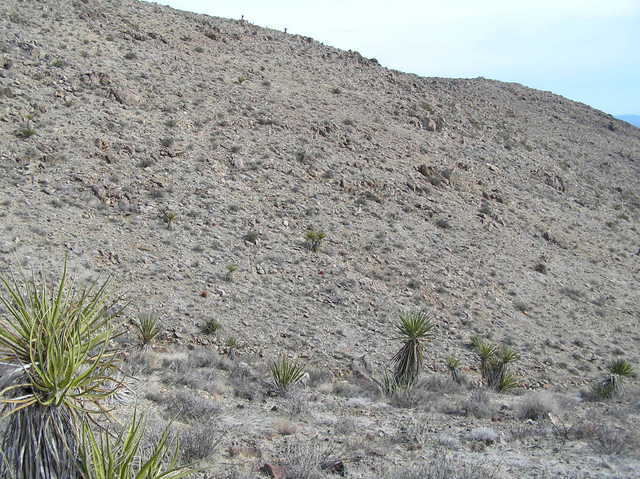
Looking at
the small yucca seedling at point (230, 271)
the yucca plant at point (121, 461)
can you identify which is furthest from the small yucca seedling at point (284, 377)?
the yucca plant at point (121, 461)

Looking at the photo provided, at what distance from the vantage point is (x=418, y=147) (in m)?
29.0

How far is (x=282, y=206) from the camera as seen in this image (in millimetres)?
20422

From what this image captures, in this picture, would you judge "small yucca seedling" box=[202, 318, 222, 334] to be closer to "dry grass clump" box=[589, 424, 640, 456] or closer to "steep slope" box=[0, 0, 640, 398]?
"steep slope" box=[0, 0, 640, 398]

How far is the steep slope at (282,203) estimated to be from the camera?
51.3 ft

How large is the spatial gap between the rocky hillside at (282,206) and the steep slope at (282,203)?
9cm

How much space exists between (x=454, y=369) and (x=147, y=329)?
8042 mm

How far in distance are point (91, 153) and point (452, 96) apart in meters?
29.8

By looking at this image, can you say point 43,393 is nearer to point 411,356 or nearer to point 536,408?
point 536,408

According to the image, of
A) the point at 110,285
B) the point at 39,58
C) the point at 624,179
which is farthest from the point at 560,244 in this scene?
the point at 39,58

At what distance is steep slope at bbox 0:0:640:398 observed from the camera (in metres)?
15.6

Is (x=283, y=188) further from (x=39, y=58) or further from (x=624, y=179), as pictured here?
(x=624, y=179)

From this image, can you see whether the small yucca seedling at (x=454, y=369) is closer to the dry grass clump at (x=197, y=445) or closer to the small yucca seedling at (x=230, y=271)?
the small yucca seedling at (x=230, y=271)

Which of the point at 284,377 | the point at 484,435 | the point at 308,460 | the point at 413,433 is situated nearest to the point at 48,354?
the point at 308,460

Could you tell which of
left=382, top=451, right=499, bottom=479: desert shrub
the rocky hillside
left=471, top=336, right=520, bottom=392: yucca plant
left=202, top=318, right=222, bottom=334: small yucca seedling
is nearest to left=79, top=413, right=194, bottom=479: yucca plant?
left=382, top=451, right=499, bottom=479: desert shrub
